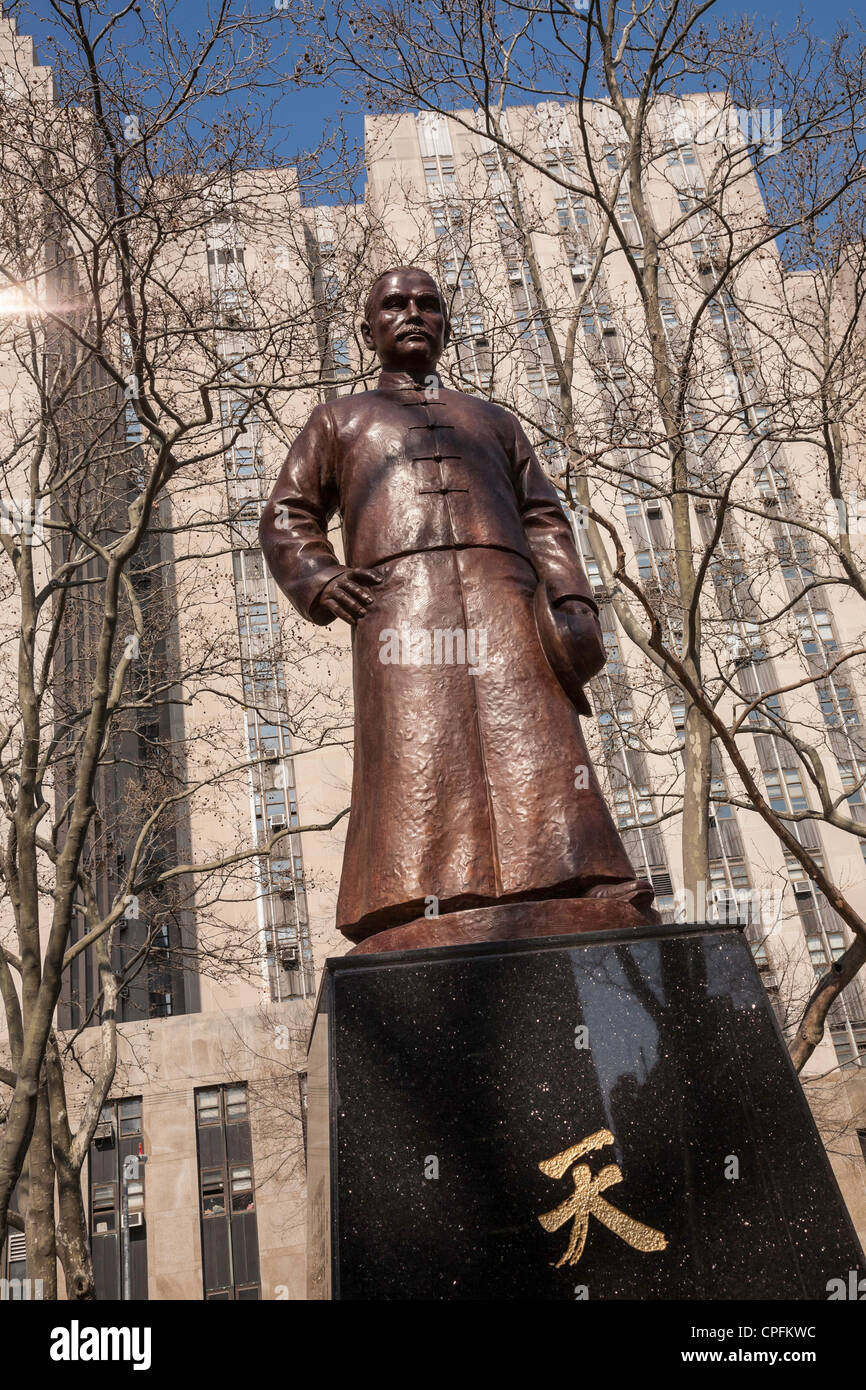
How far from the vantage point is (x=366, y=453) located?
14.3 feet

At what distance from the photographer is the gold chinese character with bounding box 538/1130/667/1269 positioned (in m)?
2.60

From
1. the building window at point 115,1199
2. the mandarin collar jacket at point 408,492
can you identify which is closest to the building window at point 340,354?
the mandarin collar jacket at point 408,492

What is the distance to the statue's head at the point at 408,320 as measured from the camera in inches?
182

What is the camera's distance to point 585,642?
151 inches

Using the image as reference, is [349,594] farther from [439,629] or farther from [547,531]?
[547,531]

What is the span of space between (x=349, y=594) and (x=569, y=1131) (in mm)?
1899

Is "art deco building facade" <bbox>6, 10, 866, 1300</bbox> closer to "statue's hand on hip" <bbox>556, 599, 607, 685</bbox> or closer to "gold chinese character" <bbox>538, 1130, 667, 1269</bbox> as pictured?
"statue's hand on hip" <bbox>556, 599, 607, 685</bbox>

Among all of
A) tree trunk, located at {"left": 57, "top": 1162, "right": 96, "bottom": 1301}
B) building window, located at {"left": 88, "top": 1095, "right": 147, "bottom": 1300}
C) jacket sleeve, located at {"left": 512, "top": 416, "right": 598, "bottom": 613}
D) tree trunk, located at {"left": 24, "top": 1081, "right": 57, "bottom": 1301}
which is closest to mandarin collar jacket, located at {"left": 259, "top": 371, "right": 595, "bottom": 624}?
jacket sleeve, located at {"left": 512, "top": 416, "right": 598, "bottom": 613}

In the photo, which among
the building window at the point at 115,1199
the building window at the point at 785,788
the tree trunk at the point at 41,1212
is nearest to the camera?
the tree trunk at the point at 41,1212

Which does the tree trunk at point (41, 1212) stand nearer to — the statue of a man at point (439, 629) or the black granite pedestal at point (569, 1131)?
the statue of a man at point (439, 629)

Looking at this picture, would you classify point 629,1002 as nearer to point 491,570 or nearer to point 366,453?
point 491,570

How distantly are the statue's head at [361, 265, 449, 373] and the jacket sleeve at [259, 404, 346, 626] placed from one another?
0.40 meters
